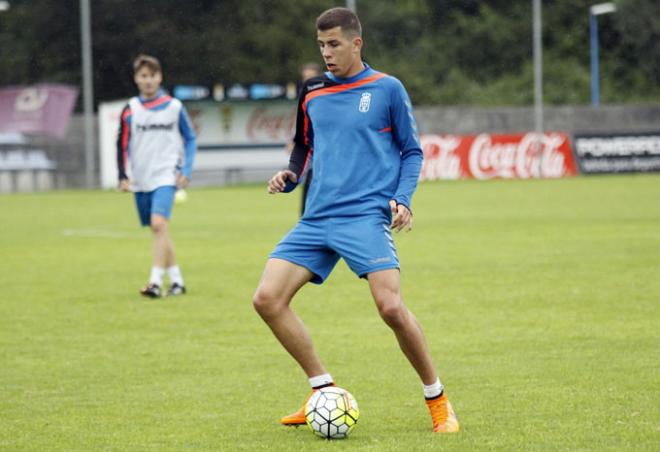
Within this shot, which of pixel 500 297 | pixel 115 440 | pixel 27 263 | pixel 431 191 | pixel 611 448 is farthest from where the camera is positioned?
pixel 431 191

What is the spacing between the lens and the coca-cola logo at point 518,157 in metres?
42.8

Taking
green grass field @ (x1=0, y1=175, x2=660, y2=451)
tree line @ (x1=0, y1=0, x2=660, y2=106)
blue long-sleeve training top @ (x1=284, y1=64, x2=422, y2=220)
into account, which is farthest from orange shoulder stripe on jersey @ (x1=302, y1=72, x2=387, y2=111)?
tree line @ (x1=0, y1=0, x2=660, y2=106)

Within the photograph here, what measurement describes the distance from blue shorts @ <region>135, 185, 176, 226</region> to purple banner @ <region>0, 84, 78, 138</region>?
3433cm

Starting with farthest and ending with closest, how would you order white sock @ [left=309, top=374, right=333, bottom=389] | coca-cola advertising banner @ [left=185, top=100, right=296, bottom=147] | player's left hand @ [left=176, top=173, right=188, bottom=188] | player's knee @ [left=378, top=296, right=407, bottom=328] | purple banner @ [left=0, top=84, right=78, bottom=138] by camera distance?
coca-cola advertising banner @ [left=185, top=100, right=296, bottom=147], purple banner @ [left=0, top=84, right=78, bottom=138], player's left hand @ [left=176, top=173, right=188, bottom=188], white sock @ [left=309, top=374, right=333, bottom=389], player's knee @ [left=378, top=296, right=407, bottom=328]

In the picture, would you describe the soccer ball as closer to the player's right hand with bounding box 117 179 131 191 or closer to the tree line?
the player's right hand with bounding box 117 179 131 191

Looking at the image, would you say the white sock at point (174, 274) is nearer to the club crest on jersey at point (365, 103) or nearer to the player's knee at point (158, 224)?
the player's knee at point (158, 224)

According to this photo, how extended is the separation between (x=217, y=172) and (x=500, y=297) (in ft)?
115

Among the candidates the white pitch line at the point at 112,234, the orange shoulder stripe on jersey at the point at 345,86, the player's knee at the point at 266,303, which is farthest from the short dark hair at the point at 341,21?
the white pitch line at the point at 112,234

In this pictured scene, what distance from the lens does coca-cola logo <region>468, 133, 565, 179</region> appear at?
140ft

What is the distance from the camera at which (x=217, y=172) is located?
46781mm

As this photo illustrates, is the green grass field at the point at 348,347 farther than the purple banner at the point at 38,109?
No

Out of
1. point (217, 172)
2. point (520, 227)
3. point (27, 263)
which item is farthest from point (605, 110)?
point (27, 263)

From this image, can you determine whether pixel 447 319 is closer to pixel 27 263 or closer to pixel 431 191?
pixel 27 263

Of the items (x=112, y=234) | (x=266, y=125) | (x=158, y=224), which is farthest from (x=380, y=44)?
(x=158, y=224)
